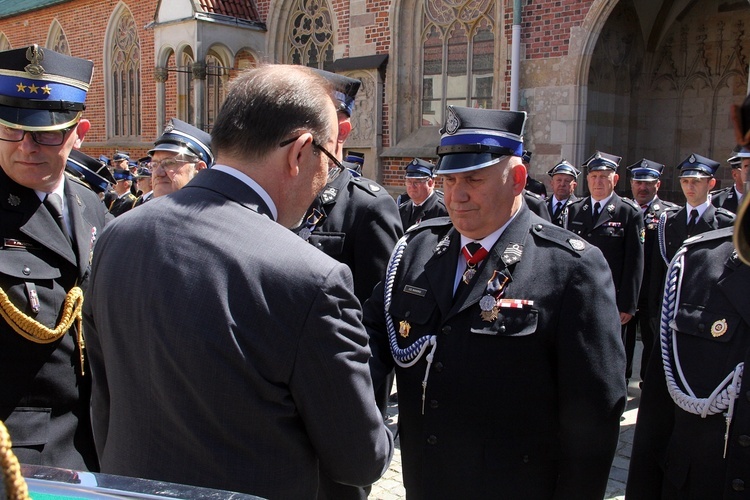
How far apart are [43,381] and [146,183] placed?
272 inches

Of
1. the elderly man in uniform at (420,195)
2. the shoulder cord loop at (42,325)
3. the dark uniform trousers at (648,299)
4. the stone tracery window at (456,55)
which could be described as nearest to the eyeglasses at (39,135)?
the shoulder cord loop at (42,325)

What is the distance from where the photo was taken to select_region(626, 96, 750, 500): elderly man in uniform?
76.7 inches

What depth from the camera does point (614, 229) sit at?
22.2 ft

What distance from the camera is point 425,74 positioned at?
1229 centimetres

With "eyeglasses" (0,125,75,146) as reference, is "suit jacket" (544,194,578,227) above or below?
below

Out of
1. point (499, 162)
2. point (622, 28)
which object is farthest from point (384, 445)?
point (622, 28)

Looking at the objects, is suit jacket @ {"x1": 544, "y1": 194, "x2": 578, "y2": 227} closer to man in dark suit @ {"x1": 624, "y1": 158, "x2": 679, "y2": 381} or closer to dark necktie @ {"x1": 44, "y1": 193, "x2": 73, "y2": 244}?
man in dark suit @ {"x1": 624, "y1": 158, "x2": 679, "y2": 381}

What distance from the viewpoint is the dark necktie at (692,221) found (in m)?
6.45

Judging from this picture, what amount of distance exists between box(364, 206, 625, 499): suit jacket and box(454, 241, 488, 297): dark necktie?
0.04 metres

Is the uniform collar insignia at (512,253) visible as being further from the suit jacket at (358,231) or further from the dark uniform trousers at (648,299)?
the dark uniform trousers at (648,299)

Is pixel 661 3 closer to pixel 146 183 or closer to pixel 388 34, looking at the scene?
pixel 388 34

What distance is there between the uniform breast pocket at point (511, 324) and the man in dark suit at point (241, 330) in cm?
70

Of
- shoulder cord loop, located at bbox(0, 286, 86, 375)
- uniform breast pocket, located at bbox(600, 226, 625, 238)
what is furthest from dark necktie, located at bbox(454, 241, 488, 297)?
uniform breast pocket, located at bbox(600, 226, 625, 238)

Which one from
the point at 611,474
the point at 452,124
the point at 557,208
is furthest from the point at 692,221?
the point at 452,124
